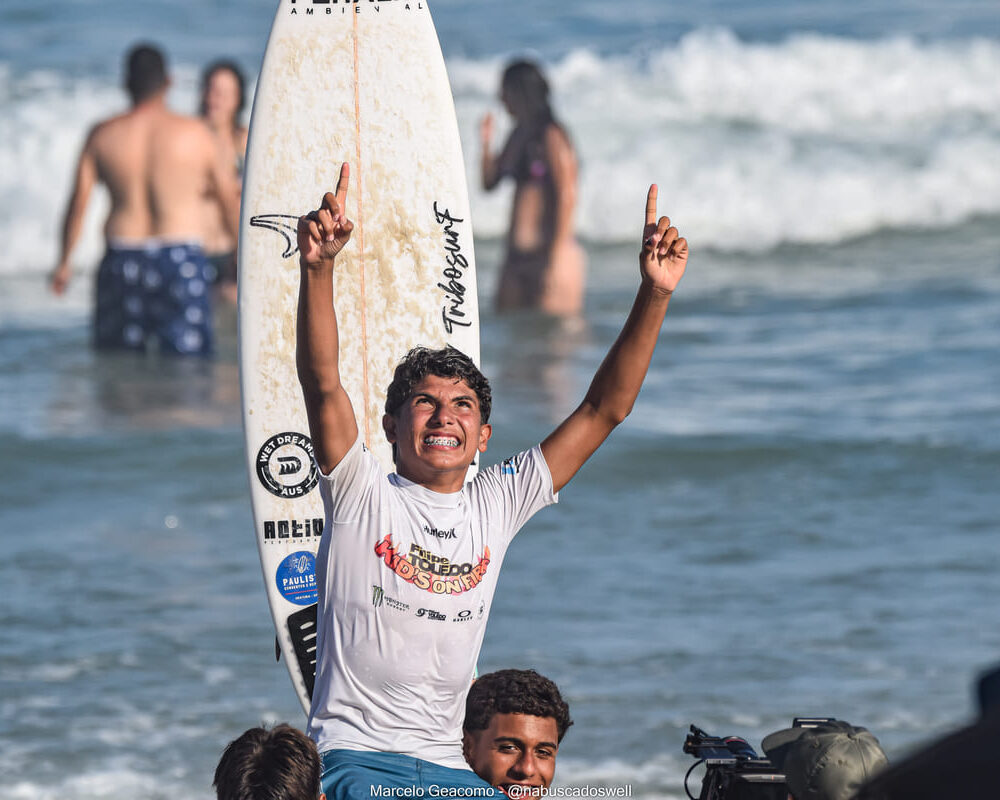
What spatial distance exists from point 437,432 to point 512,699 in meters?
0.47

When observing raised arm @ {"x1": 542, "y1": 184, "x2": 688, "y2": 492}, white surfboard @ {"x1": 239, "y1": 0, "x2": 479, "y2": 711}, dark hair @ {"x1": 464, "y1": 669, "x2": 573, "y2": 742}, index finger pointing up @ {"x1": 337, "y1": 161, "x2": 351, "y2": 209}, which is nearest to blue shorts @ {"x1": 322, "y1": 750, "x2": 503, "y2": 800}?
dark hair @ {"x1": 464, "y1": 669, "x2": 573, "y2": 742}

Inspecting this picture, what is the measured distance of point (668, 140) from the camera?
16359 millimetres

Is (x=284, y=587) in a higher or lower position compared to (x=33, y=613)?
higher

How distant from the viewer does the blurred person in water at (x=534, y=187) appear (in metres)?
9.41

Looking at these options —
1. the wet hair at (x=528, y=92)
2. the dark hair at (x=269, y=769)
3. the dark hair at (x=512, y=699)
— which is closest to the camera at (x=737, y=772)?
the dark hair at (x=512, y=699)

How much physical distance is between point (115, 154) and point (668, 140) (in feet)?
30.4

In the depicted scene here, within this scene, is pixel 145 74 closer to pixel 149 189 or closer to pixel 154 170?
pixel 154 170

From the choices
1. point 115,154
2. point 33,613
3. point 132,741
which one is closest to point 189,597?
point 33,613

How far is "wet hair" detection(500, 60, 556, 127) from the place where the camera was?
934 centimetres

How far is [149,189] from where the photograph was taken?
26.8 ft

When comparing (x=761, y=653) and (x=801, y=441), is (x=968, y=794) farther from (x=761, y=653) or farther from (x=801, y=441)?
(x=801, y=441)

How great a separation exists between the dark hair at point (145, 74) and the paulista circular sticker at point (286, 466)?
4.64 m

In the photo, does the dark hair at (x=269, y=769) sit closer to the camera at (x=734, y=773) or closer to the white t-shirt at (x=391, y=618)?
the white t-shirt at (x=391, y=618)

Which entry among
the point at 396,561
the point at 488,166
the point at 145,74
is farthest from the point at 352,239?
the point at 488,166
